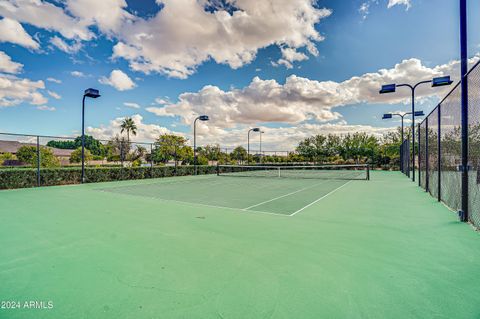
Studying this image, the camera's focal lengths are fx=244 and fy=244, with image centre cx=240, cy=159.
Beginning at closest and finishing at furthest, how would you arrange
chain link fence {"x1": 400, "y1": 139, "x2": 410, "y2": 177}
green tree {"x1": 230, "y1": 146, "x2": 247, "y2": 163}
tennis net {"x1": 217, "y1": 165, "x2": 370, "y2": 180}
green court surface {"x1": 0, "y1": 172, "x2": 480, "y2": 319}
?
green court surface {"x1": 0, "y1": 172, "x2": 480, "y2": 319}, chain link fence {"x1": 400, "y1": 139, "x2": 410, "y2": 177}, tennis net {"x1": 217, "y1": 165, "x2": 370, "y2": 180}, green tree {"x1": 230, "y1": 146, "x2": 247, "y2": 163}

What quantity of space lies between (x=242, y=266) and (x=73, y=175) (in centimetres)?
1472

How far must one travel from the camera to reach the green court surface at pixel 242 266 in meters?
2.06

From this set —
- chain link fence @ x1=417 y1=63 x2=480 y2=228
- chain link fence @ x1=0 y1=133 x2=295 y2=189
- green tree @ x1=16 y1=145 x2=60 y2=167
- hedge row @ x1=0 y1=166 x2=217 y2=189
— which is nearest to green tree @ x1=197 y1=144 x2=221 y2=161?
chain link fence @ x1=0 y1=133 x2=295 y2=189

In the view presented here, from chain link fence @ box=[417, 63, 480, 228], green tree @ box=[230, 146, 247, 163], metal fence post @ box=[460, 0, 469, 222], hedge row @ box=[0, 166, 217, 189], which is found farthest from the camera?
green tree @ box=[230, 146, 247, 163]

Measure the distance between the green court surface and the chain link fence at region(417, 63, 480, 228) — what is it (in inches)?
29.1

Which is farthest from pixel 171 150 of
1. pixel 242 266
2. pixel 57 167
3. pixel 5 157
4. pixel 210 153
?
pixel 242 266

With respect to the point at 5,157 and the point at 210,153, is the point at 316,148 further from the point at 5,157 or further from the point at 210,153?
the point at 5,157

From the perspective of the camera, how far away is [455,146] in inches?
219

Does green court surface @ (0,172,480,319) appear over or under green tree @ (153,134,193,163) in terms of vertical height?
under

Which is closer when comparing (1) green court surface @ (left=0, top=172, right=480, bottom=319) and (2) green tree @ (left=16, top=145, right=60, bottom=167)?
(1) green court surface @ (left=0, top=172, right=480, bottom=319)

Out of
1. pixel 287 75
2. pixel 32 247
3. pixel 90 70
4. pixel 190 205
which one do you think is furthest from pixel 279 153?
pixel 32 247

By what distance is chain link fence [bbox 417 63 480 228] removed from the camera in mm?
4445

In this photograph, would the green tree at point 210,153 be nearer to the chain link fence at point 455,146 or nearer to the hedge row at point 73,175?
the hedge row at point 73,175

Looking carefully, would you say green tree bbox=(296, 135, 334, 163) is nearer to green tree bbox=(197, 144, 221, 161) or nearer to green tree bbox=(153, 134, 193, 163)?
green tree bbox=(197, 144, 221, 161)
